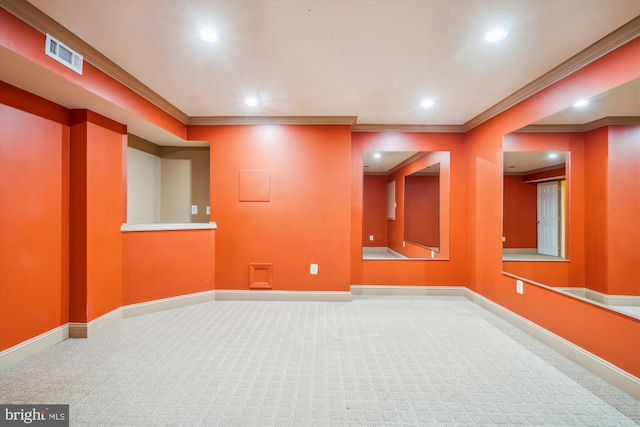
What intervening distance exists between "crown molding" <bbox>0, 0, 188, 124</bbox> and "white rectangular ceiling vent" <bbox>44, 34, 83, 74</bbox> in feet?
0.13

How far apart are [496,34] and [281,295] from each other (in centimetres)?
360

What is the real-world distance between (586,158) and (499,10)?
5.11 feet

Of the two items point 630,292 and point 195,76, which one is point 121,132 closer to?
point 195,76

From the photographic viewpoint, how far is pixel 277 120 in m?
3.79

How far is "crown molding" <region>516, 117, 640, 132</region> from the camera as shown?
6.60 feet

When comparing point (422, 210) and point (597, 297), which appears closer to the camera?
point (597, 297)

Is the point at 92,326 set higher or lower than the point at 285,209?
lower

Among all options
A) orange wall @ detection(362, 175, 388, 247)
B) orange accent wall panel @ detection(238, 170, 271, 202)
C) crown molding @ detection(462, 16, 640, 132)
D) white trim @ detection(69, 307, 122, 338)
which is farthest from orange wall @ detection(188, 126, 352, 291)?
orange wall @ detection(362, 175, 388, 247)

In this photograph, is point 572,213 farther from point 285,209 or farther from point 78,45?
point 78,45

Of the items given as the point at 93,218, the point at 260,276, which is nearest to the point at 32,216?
the point at 93,218

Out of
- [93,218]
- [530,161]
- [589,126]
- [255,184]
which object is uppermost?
[589,126]

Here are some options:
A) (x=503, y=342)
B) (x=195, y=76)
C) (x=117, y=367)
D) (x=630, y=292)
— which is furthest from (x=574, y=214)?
(x=117, y=367)

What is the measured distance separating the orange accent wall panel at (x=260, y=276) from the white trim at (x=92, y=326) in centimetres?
159

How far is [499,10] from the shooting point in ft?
5.80
